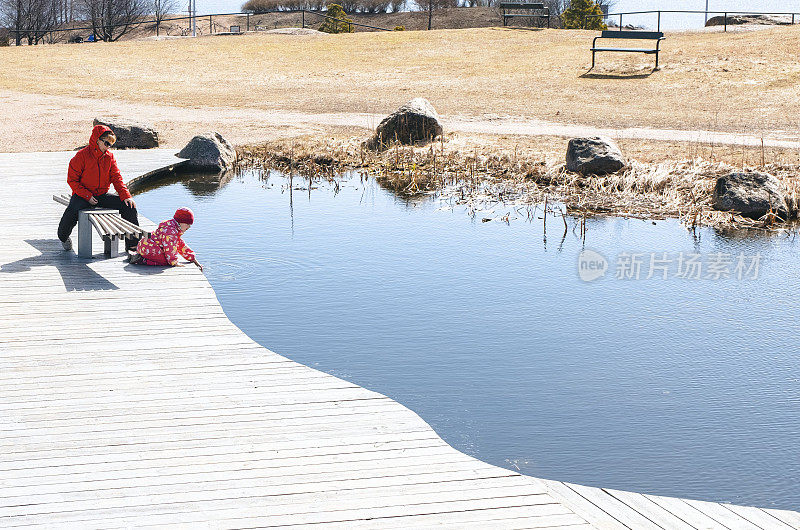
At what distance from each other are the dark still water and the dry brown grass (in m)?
11.8

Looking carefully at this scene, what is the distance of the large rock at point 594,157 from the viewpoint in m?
15.5

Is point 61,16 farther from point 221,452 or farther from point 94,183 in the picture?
point 221,452

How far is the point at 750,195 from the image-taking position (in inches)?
530

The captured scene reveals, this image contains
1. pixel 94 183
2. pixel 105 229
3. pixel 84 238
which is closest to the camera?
pixel 105 229

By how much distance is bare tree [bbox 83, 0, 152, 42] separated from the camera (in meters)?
55.9

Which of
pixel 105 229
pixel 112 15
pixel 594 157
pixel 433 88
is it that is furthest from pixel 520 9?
pixel 105 229

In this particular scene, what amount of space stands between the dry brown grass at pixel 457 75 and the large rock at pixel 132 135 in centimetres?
799

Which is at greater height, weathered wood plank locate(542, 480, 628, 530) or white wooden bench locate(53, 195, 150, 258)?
white wooden bench locate(53, 195, 150, 258)

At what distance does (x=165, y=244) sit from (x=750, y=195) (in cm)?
895

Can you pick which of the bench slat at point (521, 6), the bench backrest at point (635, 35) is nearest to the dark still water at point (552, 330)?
the bench backrest at point (635, 35)

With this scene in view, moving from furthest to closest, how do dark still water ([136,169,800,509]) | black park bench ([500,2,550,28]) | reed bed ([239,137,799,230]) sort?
black park bench ([500,2,550,28]) → reed bed ([239,137,799,230]) → dark still water ([136,169,800,509])

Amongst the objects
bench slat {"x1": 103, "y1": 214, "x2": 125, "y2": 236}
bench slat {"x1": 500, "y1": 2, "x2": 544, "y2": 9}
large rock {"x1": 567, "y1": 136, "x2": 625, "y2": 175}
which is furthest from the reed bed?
bench slat {"x1": 500, "y1": 2, "x2": 544, "y2": 9}

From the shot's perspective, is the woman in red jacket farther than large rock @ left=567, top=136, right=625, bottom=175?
No

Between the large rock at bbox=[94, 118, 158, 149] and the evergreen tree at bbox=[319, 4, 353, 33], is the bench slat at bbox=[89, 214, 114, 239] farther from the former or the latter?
the evergreen tree at bbox=[319, 4, 353, 33]
